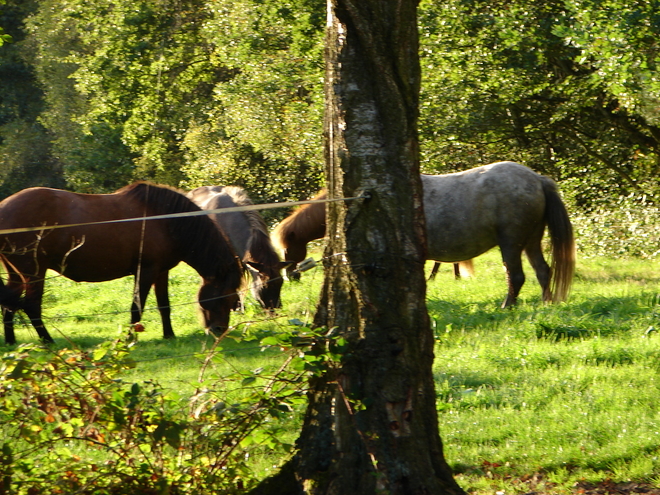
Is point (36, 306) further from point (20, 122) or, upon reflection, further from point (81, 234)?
point (20, 122)

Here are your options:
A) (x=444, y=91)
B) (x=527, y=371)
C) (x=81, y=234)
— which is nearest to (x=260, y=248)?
(x=81, y=234)

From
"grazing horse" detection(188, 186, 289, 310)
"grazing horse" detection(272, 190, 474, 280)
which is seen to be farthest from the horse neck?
"grazing horse" detection(272, 190, 474, 280)

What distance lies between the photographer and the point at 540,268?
30.7 ft

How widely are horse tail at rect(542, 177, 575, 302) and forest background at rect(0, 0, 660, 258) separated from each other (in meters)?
2.46

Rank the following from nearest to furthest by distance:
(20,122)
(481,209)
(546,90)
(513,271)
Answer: (513,271)
(481,209)
(546,90)
(20,122)

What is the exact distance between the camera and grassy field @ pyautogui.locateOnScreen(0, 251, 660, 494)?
439 centimetres

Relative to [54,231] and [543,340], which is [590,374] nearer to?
[543,340]

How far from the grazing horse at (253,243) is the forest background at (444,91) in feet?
6.33

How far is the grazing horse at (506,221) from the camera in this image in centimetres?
902

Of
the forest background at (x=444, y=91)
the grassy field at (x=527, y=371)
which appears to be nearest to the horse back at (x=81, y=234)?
the grassy field at (x=527, y=371)

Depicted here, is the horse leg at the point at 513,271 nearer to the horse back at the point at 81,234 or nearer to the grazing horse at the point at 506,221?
the grazing horse at the point at 506,221

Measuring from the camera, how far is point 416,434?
11.9 ft

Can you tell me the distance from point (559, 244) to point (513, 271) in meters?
0.62

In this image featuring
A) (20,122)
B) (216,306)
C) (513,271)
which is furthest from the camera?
(20,122)
